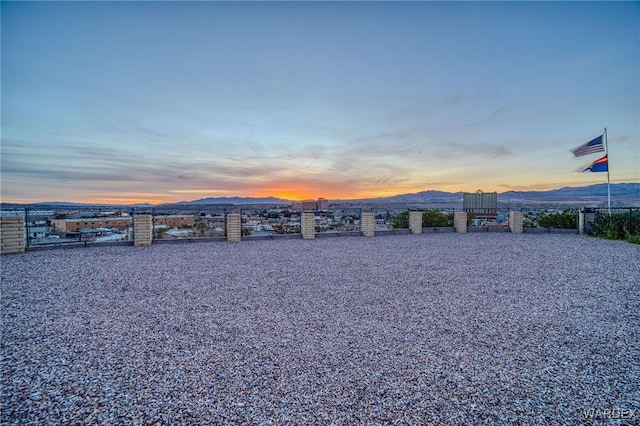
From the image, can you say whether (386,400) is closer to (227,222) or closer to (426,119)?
(227,222)

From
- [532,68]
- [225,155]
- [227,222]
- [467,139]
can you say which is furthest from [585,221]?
[225,155]

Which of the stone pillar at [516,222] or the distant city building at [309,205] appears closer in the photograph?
the distant city building at [309,205]

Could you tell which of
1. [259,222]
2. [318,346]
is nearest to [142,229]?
[259,222]

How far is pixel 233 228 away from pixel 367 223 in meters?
5.99

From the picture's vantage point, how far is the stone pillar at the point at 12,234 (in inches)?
326

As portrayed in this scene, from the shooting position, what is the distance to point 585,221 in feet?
45.6

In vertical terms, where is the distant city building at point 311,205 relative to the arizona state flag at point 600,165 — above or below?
below

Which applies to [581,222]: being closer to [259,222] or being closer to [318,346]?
[259,222]

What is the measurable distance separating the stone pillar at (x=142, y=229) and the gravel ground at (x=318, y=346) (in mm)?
3483

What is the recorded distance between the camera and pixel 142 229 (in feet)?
33.5

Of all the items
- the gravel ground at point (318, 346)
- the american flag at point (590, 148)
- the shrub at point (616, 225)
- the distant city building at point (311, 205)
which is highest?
the american flag at point (590, 148)

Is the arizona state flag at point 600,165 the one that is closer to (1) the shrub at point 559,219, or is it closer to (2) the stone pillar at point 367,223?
(1) the shrub at point 559,219

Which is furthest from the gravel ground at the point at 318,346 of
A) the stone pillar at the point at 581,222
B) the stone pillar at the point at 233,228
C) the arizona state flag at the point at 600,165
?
the arizona state flag at the point at 600,165

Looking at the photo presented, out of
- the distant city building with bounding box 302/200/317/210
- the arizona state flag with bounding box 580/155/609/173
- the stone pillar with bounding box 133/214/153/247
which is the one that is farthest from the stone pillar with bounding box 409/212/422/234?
the stone pillar with bounding box 133/214/153/247
